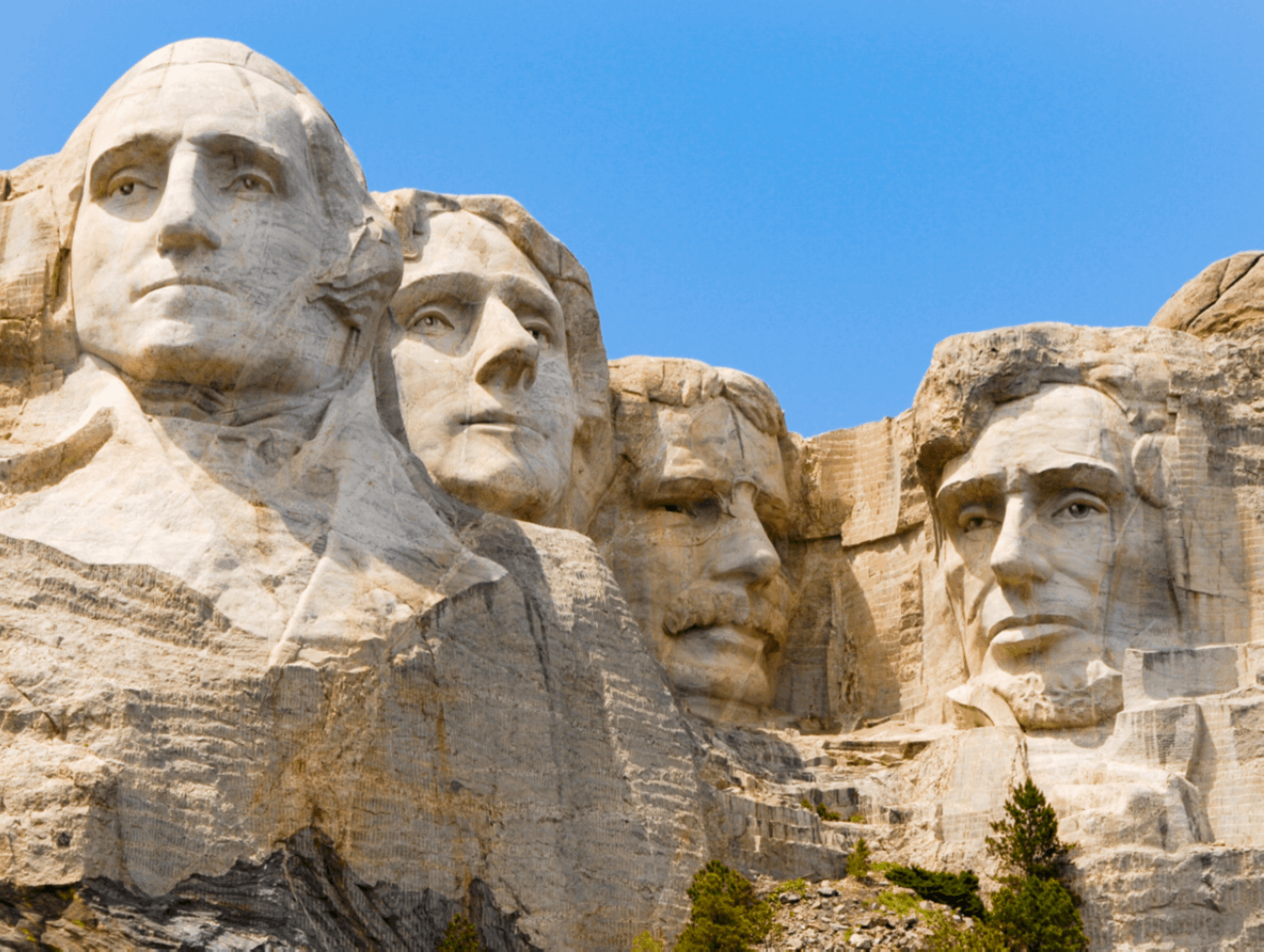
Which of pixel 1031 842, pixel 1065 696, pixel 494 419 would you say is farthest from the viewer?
pixel 494 419

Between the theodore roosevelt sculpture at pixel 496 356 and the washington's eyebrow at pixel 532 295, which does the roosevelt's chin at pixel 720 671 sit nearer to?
the theodore roosevelt sculpture at pixel 496 356

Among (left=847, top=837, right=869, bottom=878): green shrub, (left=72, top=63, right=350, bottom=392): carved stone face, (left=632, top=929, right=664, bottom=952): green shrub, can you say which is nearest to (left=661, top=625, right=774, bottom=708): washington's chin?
(left=847, top=837, right=869, bottom=878): green shrub

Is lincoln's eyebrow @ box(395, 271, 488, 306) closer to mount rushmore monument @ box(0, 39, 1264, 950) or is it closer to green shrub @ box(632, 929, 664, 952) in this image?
mount rushmore monument @ box(0, 39, 1264, 950)

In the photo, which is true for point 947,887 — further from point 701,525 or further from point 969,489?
point 701,525

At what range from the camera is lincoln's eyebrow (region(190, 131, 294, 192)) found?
1775cm

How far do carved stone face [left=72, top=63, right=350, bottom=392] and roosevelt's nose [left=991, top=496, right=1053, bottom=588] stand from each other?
535 cm

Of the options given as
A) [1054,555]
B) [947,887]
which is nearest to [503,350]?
[1054,555]

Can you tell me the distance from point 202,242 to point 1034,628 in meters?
6.79

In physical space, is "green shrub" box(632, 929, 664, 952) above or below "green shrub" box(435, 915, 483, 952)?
above

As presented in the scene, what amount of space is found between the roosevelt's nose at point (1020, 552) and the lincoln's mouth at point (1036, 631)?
0.25 m

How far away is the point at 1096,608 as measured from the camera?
67.9ft

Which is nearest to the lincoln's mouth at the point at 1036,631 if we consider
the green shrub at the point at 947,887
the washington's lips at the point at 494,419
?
the green shrub at the point at 947,887

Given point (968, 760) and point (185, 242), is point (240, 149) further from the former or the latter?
point (968, 760)

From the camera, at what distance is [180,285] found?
17.5 meters
